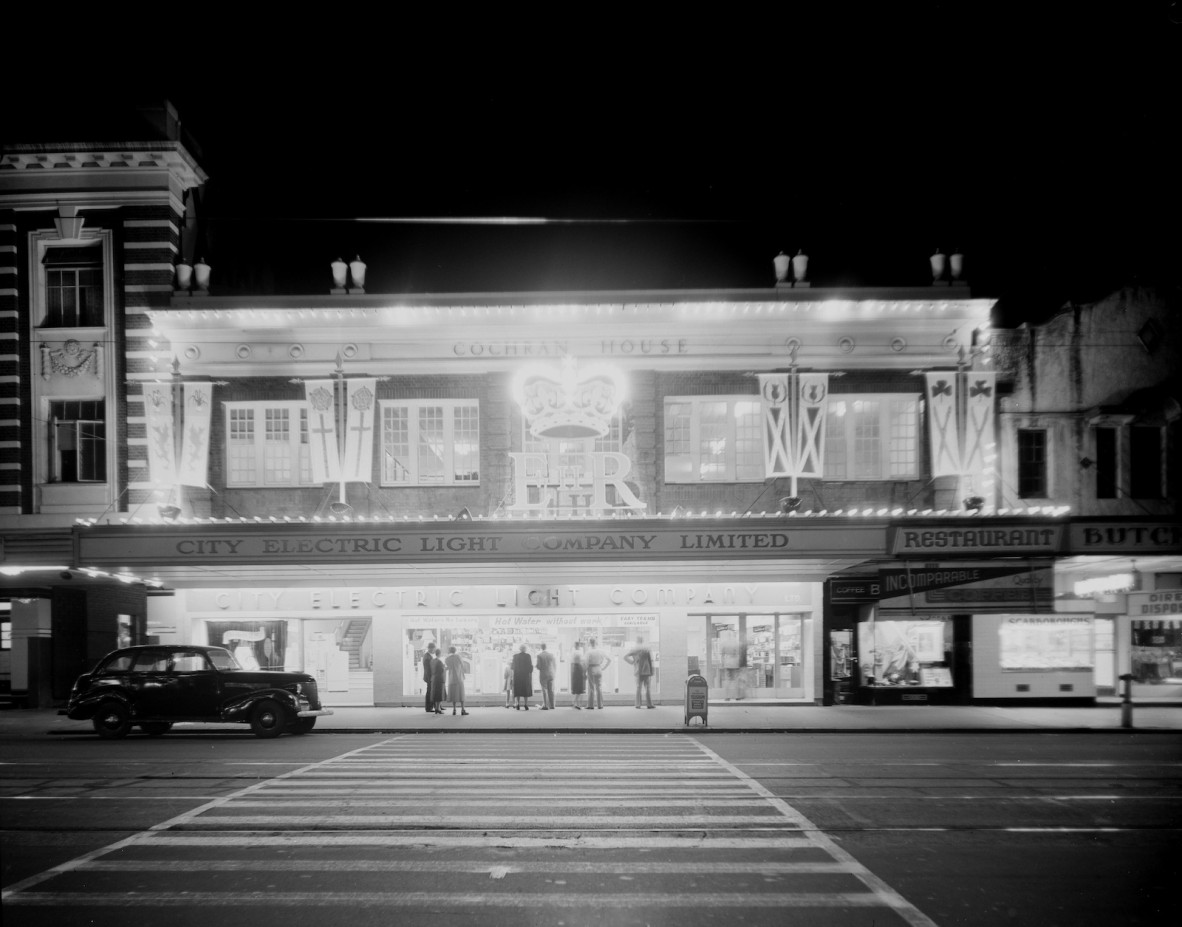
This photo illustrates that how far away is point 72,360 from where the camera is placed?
24000 millimetres

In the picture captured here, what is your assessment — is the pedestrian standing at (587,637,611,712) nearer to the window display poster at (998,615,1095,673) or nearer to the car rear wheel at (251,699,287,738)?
the car rear wheel at (251,699,287,738)

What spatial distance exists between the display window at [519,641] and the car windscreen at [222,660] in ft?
20.6

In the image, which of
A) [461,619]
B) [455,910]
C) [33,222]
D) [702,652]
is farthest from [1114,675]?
[33,222]

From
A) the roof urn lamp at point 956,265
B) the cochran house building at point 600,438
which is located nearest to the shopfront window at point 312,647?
the cochran house building at point 600,438

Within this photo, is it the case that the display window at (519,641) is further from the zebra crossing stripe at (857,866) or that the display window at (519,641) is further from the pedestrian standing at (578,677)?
the zebra crossing stripe at (857,866)

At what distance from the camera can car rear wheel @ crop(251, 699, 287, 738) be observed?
1845 cm

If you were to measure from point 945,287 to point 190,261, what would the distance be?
19.2 metres

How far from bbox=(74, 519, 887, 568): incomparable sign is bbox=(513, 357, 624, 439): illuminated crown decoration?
2.68 m

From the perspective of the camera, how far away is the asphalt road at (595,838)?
6918 millimetres

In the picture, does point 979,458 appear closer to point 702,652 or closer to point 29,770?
point 702,652

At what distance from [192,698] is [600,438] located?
432 inches

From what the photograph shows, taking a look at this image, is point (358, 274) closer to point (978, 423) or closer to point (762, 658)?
point (762, 658)

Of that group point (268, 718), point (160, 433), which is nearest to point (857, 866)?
point (268, 718)

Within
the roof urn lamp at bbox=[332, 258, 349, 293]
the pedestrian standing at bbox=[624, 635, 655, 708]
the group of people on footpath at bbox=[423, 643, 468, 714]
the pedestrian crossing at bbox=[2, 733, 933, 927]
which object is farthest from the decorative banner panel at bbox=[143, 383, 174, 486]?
the pedestrian crossing at bbox=[2, 733, 933, 927]
